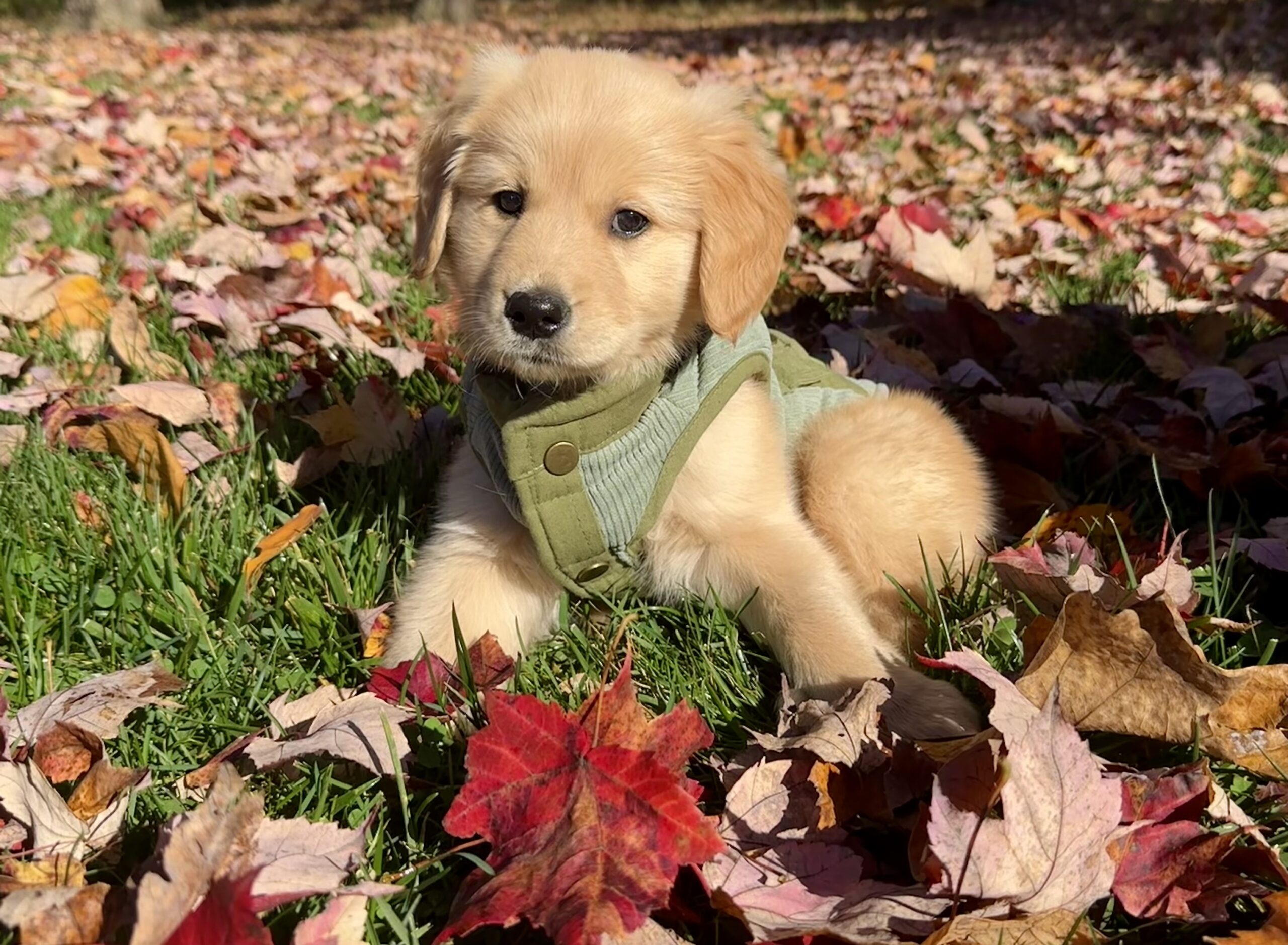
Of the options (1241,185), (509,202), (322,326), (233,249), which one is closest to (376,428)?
(322,326)

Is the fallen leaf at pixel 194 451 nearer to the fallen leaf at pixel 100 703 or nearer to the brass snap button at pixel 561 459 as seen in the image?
the fallen leaf at pixel 100 703

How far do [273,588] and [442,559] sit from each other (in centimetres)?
38

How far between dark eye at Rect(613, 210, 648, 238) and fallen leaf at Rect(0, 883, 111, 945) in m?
1.43

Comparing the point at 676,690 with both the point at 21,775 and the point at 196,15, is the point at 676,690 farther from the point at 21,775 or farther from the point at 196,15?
the point at 196,15

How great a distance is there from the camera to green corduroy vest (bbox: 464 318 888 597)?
203cm

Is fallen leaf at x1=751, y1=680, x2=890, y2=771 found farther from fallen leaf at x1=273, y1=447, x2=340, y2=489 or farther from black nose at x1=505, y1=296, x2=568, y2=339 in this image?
fallen leaf at x1=273, y1=447, x2=340, y2=489

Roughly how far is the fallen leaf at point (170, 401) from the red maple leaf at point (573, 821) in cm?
167

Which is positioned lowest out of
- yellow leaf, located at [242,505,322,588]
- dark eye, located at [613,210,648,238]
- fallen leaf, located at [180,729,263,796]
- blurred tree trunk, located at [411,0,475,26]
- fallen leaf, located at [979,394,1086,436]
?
fallen leaf, located at [180,729,263,796]

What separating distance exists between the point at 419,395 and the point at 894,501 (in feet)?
5.07

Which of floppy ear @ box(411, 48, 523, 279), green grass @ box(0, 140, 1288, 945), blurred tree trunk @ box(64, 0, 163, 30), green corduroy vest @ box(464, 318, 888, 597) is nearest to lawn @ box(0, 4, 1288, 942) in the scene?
green grass @ box(0, 140, 1288, 945)

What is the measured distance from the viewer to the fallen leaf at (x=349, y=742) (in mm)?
1602

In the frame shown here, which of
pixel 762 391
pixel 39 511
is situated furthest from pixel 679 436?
pixel 39 511

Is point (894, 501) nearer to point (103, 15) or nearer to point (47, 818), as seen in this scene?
point (47, 818)

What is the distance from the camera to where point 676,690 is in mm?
1891
